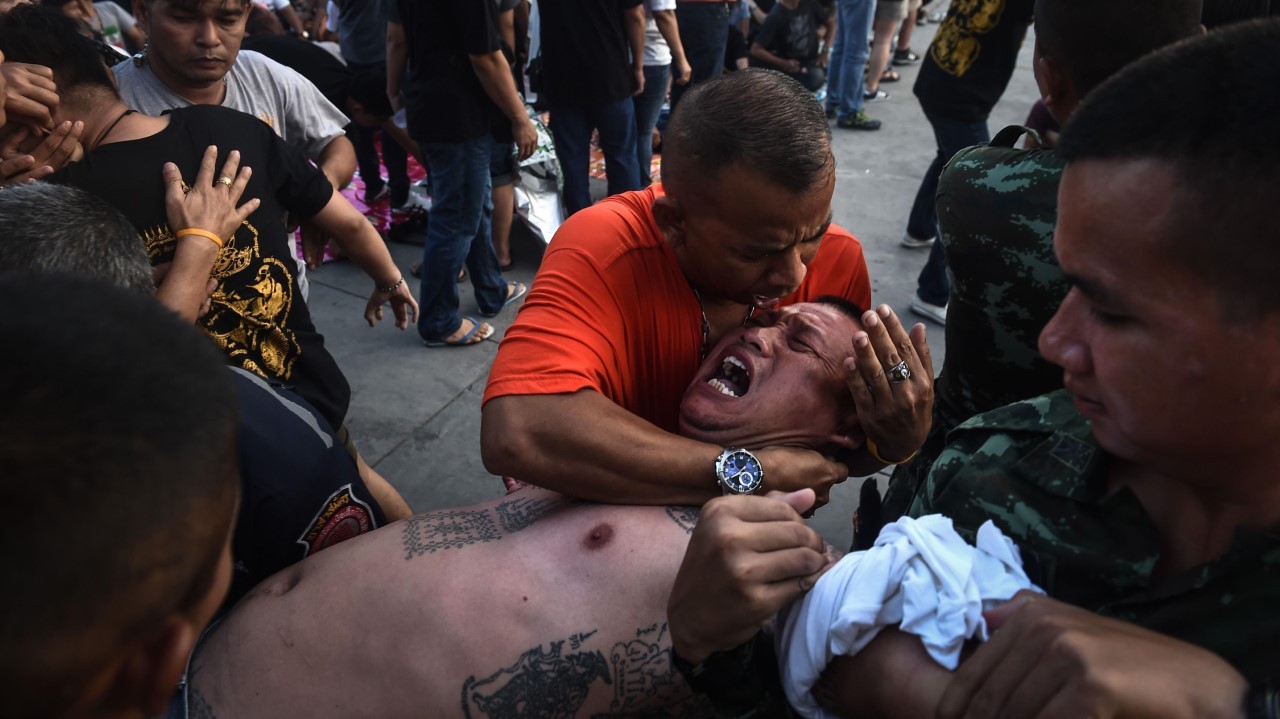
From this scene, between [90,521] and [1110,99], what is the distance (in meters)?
1.23

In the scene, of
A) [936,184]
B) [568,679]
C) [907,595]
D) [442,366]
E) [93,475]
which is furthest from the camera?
[442,366]

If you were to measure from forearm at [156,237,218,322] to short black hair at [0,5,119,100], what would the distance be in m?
0.62

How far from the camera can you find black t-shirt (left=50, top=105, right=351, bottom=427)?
7.08 feet

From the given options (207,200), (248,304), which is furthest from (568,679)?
(207,200)

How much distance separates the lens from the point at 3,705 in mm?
786

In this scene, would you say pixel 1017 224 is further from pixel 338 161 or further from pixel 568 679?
pixel 338 161

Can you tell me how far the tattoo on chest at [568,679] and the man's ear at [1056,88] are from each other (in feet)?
5.33

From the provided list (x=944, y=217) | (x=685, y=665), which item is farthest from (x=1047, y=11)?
(x=685, y=665)

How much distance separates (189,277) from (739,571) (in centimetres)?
163

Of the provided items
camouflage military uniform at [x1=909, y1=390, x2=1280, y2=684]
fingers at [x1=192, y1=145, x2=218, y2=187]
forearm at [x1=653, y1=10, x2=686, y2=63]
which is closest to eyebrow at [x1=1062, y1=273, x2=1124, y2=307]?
camouflage military uniform at [x1=909, y1=390, x2=1280, y2=684]

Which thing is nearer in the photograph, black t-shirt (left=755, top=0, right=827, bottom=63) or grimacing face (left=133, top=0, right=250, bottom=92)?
grimacing face (left=133, top=0, right=250, bottom=92)

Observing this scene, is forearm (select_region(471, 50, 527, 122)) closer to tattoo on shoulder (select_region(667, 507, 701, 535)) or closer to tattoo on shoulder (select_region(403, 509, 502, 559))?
tattoo on shoulder (select_region(403, 509, 502, 559))

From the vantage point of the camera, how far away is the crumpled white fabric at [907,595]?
1103mm

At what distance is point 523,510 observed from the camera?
6.27ft
